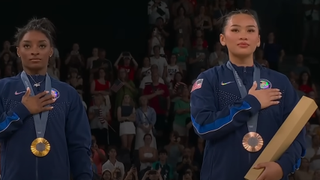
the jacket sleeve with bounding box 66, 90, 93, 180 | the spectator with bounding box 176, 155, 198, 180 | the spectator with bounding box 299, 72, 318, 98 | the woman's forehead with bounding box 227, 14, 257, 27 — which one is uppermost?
the woman's forehead with bounding box 227, 14, 257, 27

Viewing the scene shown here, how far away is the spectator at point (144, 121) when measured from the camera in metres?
12.5

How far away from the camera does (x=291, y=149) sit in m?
4.82

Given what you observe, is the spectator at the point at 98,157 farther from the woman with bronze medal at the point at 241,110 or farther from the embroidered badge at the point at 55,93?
the woman with bronze medal at the point at 241,110

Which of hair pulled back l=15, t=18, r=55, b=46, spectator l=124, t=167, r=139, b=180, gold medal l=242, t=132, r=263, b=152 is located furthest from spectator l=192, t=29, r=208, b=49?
gold medal l=242, t=132, r=263, b=152

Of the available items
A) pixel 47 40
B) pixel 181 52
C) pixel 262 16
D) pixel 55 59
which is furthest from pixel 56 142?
pixel 262 16

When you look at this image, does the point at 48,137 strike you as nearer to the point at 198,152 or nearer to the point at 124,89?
the point at 198,152

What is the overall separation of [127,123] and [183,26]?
284 centimetres

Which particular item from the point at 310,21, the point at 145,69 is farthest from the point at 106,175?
the point at 310,21

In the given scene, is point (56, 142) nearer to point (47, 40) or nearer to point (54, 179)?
point (54, 179)

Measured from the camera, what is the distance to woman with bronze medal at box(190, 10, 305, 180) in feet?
15.7

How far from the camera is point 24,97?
5.14 m

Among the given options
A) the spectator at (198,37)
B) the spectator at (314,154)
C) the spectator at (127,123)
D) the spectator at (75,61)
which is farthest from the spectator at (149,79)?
the spectator at (314,154)

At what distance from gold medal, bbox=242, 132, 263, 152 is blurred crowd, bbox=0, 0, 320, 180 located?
636 centimetres

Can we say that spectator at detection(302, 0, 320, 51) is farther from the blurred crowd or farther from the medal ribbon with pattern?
the medal ribbon with pattern
